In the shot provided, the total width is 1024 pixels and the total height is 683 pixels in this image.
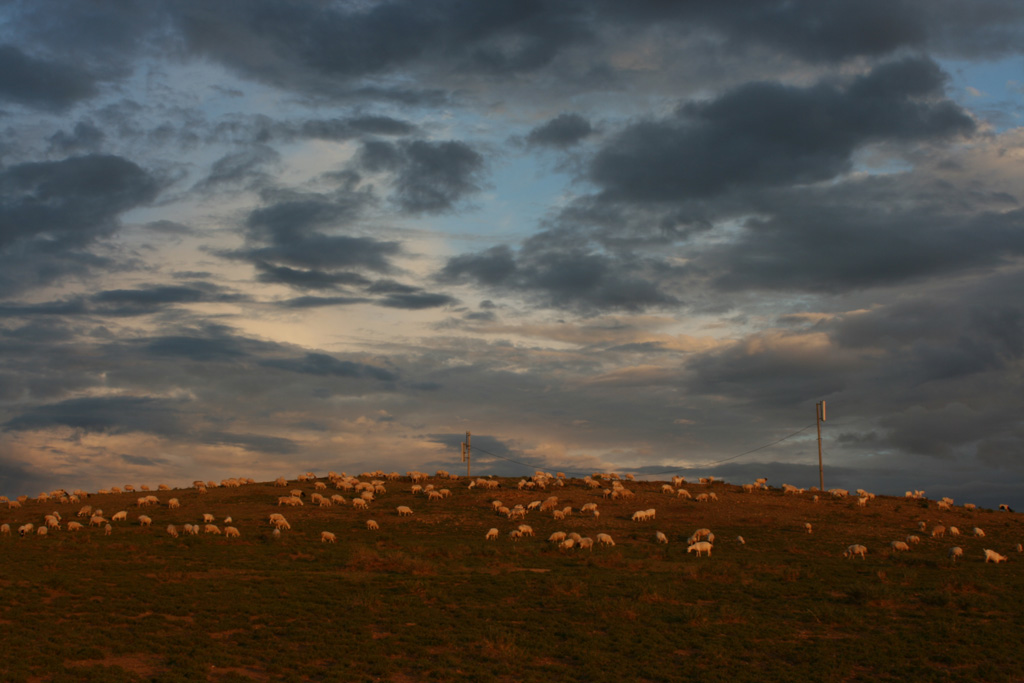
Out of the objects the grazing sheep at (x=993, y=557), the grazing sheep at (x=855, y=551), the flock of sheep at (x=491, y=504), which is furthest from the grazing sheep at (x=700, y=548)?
the grazing sheep at (x=993, y=557)

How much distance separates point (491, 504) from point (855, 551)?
28896 mm

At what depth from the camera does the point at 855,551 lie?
155ft

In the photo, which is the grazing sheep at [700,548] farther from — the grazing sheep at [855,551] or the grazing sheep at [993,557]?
the grazing sheep at [993,557]

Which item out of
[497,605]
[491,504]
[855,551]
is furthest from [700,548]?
[491,504]

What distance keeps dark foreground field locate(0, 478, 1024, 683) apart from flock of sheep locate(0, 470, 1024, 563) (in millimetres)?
1059

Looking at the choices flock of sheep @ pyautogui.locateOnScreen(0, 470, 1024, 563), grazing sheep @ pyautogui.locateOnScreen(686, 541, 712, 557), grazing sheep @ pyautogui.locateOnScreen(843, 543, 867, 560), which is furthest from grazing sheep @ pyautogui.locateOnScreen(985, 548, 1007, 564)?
grazing sheep @ pyautogui.locateOnScreen(686, 541, 712, 557)

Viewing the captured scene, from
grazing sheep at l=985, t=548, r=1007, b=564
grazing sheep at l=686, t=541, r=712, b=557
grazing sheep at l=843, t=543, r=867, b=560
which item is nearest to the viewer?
grazing sheep at l=985, t=548, r=1007, b=564

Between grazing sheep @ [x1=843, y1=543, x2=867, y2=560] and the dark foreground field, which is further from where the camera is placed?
grazing sheep @ [x1=843, y1=543, x2=867, y2=560]

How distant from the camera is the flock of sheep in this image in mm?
49125

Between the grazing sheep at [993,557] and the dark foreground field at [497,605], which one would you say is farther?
the grazing sheep at [993,557]

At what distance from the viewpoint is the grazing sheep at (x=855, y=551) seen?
154 feet

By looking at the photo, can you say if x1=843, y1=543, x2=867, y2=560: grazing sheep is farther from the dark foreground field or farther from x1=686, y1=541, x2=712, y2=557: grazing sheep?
x1=686, y1=541, x2=712, y2=557: grazing sheep

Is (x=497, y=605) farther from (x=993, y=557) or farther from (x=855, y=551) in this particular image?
(x=993, y=557)

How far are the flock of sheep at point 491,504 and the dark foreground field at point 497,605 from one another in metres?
1.06
